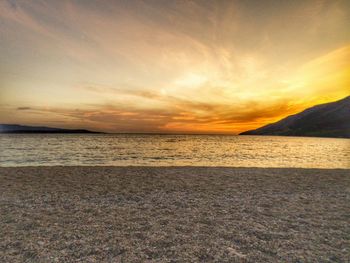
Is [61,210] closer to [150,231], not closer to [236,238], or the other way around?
[150,231]

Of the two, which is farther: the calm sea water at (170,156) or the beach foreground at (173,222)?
the calm sea water at (170,156)

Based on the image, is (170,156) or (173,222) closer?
(173,222)

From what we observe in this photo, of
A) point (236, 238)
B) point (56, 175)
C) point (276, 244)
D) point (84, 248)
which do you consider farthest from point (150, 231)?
point (56, 175)

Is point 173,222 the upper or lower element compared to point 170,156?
upper

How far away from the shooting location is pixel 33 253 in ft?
22.5

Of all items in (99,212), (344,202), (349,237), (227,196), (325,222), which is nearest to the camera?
(349,237)

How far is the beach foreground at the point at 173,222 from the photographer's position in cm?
698

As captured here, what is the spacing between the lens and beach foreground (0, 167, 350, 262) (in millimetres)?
6984

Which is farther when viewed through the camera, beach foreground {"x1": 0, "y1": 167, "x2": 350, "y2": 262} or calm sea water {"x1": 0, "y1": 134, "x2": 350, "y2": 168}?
calm sea water {"x1": 0, "y1": 134, "x2": 350, "y2": 168}

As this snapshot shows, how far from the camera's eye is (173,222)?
9.45 m

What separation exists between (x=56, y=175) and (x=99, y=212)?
11621 mm

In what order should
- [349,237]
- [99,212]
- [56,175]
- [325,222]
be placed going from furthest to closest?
1. [56,175]
2. [99,212]
3. [325,222]
4. [349,237]

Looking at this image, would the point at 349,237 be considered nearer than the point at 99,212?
Yes

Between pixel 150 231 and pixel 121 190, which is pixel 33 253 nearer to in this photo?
pixel 150 231
